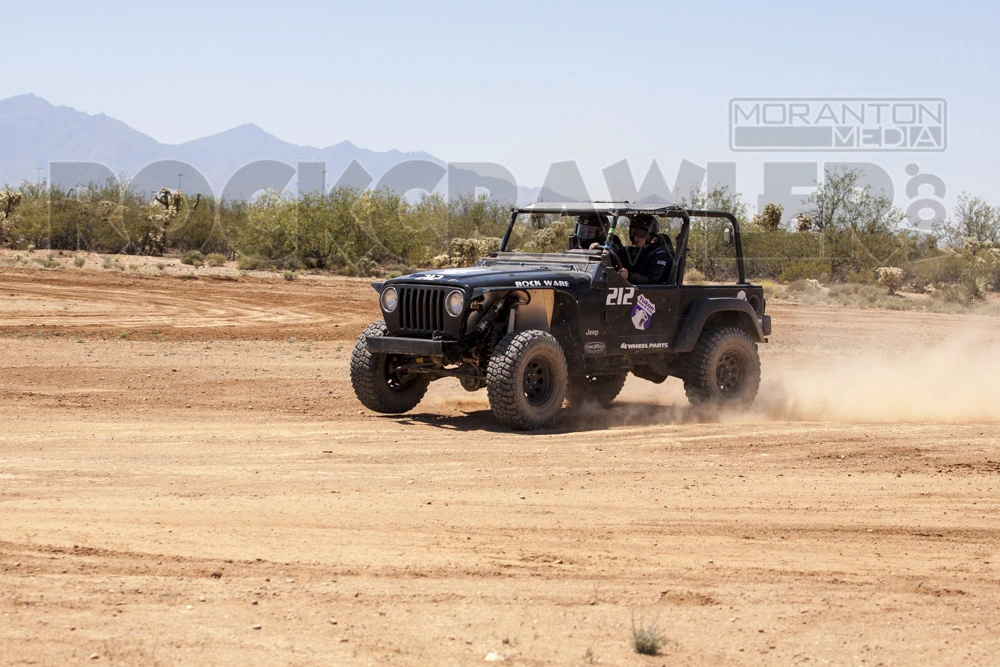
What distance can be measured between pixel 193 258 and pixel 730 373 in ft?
101

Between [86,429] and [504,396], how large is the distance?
3821 millimetres

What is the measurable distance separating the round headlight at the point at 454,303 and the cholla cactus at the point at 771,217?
35.3 m

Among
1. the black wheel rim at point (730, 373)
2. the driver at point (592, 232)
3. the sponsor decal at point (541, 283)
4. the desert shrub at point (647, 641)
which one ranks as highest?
the driver at point (592, 232)

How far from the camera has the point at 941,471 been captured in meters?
9.05

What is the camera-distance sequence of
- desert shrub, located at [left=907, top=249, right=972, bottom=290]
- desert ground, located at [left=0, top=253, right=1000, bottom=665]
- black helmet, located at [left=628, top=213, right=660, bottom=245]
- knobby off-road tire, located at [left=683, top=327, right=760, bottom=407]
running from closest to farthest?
desert ground, located at [left=0, top=253, right=1000, bottom=665], black helmet, located at [left=628, top=213, right=660, bottom=245], knobby off-road tire, located at [left=683, top=327, right=760, bottom=407], desert shrub, located at [left=907, top=249, right=972, bottom=290]

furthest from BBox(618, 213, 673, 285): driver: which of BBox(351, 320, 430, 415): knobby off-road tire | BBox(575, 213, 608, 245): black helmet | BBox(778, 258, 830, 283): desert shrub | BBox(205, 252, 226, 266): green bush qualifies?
BBox(205, 252, 226, 266): green bush

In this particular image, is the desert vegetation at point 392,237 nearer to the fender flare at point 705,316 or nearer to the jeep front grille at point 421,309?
the fender flare at point 705,316

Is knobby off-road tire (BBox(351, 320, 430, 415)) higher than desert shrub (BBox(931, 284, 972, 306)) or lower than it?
lower

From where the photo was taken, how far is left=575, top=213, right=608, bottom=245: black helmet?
1171 cm

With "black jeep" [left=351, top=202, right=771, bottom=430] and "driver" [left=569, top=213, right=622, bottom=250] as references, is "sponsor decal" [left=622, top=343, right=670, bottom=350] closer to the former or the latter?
"black jeep" [left=351, top=202, right=771, bottom=430]

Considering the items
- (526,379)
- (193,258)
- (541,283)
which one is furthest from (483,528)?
(193,258)

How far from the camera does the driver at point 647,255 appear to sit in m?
12.0

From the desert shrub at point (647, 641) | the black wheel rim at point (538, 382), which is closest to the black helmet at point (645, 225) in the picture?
the black wheel rim at point (538, 382)

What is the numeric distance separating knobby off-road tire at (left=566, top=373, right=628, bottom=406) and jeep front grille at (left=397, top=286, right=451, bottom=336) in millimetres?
2616
